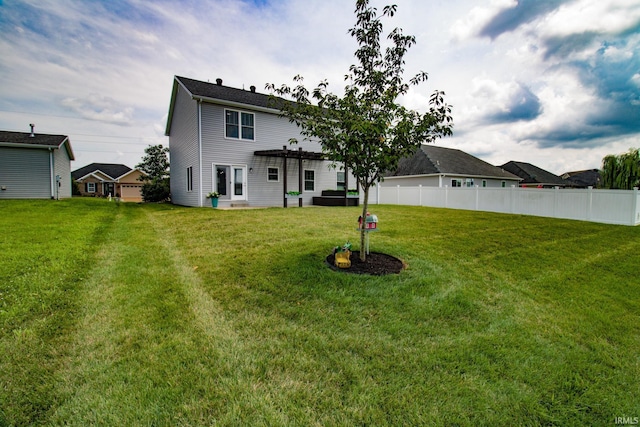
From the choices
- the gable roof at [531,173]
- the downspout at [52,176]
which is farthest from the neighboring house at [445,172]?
the downspout at [52,176]

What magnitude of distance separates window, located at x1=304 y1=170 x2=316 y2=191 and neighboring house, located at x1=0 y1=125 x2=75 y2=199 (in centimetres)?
1491

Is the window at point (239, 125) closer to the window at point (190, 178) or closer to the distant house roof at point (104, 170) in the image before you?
the window at point (190, 178)

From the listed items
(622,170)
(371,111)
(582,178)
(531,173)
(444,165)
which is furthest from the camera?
(582,178)

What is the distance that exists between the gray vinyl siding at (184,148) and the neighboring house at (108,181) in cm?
2233

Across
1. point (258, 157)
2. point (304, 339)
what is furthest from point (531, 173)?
point (304, 339)

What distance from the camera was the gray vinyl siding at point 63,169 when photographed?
18.3m

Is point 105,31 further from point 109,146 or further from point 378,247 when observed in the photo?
point 109,146

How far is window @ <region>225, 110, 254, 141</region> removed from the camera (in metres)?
14.2

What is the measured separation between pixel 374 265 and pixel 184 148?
579 inches

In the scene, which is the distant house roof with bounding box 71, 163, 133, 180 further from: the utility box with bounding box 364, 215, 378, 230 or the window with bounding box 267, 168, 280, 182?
the utility box with bounding box 364, 215, 378, 230

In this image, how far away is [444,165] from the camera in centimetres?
2330

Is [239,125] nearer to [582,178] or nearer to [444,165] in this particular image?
[444,165]

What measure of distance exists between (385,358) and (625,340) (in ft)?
9.41

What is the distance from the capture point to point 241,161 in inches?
574
